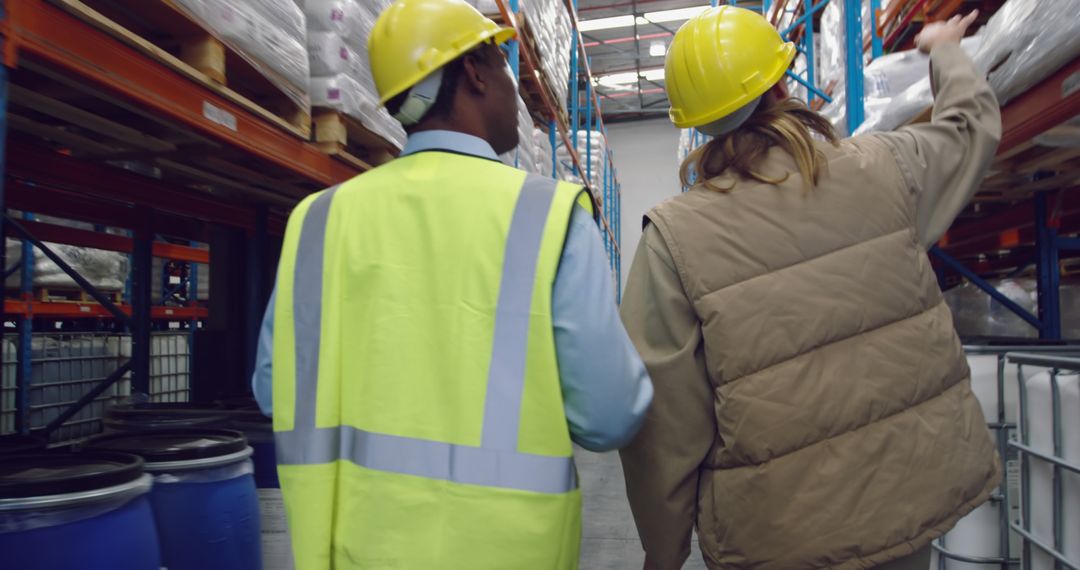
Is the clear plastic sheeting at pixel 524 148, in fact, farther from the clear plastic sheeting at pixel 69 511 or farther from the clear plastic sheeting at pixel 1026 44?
the clear plastic sheeting at pixel 69 511

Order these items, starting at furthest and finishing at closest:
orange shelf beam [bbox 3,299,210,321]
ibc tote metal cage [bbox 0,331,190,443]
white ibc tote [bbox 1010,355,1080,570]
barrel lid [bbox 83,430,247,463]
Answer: ibc tote metal cage [bbox 0,331,190,443], orange shelf beam [bbox 3,299,210,321], barrel lid [bbox 83,430,247,463], white ibc tote [bbox 1010,355,1080,570]

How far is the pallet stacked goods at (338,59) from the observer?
2820 millimetres

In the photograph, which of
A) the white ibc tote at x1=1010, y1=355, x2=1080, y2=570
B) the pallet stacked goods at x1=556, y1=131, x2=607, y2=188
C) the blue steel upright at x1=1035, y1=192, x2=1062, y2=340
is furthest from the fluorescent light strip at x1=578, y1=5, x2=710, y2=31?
the white ibc tote at x1=1010, y1=355, x2=1080, y2=570

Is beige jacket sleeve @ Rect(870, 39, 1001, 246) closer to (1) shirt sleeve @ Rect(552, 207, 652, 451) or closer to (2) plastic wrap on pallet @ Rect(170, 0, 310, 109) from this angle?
(1) shirt sleeve @ Rect(552, 207, 652, 451)

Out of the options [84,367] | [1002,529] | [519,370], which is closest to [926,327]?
[519,370]

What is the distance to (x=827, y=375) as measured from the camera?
142cm

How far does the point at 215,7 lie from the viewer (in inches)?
81.4

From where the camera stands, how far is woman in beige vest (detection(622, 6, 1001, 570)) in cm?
140

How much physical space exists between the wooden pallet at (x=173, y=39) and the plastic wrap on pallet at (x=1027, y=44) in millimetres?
2499

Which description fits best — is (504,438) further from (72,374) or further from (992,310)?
(72,374)

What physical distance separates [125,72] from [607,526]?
3933mm

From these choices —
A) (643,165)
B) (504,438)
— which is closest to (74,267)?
(504,438)

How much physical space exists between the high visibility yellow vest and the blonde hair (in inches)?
17.2

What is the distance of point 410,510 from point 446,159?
1.92ft
